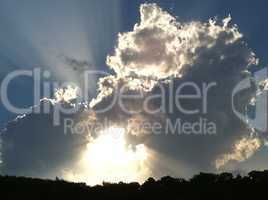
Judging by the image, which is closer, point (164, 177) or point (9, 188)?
point (9, 188)

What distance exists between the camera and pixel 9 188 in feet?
182

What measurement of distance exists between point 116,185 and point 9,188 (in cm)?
1288

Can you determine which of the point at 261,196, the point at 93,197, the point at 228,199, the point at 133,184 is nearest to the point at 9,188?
the point at 93,197

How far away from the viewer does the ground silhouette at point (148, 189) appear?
55.8 m

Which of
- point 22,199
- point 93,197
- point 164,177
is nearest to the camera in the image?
point 22,199

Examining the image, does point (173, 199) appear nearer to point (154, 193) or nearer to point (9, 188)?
point (154, 193)

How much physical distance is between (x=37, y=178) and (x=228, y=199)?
23014mm

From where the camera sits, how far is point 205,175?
216 ft

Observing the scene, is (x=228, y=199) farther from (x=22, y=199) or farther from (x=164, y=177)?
(x=22, y=199)

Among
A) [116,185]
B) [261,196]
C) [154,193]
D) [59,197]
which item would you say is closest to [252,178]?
[261,196]

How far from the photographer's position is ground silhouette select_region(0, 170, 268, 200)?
183 feet

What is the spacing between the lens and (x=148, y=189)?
6038 cm

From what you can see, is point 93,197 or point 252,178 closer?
point 93,197

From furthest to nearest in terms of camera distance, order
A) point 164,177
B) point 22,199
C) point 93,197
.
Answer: point 164,177
point 93,197
point 22,199
